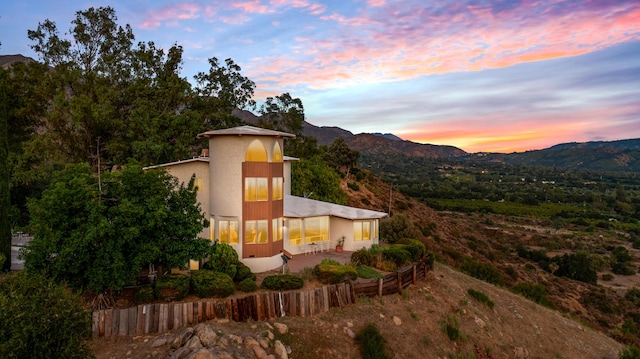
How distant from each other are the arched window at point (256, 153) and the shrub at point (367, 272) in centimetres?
918

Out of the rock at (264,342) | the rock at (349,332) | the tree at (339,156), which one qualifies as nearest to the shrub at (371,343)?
the rock at (349,332)

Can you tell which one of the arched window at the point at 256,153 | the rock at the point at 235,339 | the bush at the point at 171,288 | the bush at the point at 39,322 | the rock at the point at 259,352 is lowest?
the rock at the point at 259,352

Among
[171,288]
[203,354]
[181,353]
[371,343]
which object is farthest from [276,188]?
[203,354]

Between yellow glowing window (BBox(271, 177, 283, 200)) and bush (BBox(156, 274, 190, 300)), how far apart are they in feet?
25.9

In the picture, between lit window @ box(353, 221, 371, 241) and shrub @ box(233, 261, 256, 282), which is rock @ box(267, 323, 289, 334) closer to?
shrub @ box(233, 261, 256, 282)

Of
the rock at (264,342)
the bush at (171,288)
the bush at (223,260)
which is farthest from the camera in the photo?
the bush at (223,260)

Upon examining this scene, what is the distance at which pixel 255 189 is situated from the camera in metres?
23.1

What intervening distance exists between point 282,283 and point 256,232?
4.70 m

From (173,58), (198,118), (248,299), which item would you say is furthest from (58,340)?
(173,58)

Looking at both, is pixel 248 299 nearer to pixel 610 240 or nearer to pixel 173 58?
pixel 173 58

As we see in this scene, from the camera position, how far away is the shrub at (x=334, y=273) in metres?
20.9

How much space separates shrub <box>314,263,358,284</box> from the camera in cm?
2089

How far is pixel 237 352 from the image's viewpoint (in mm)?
13672

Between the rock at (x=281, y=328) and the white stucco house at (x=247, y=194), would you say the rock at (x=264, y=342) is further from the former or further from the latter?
the white stucco house at (x=247, y=194)
